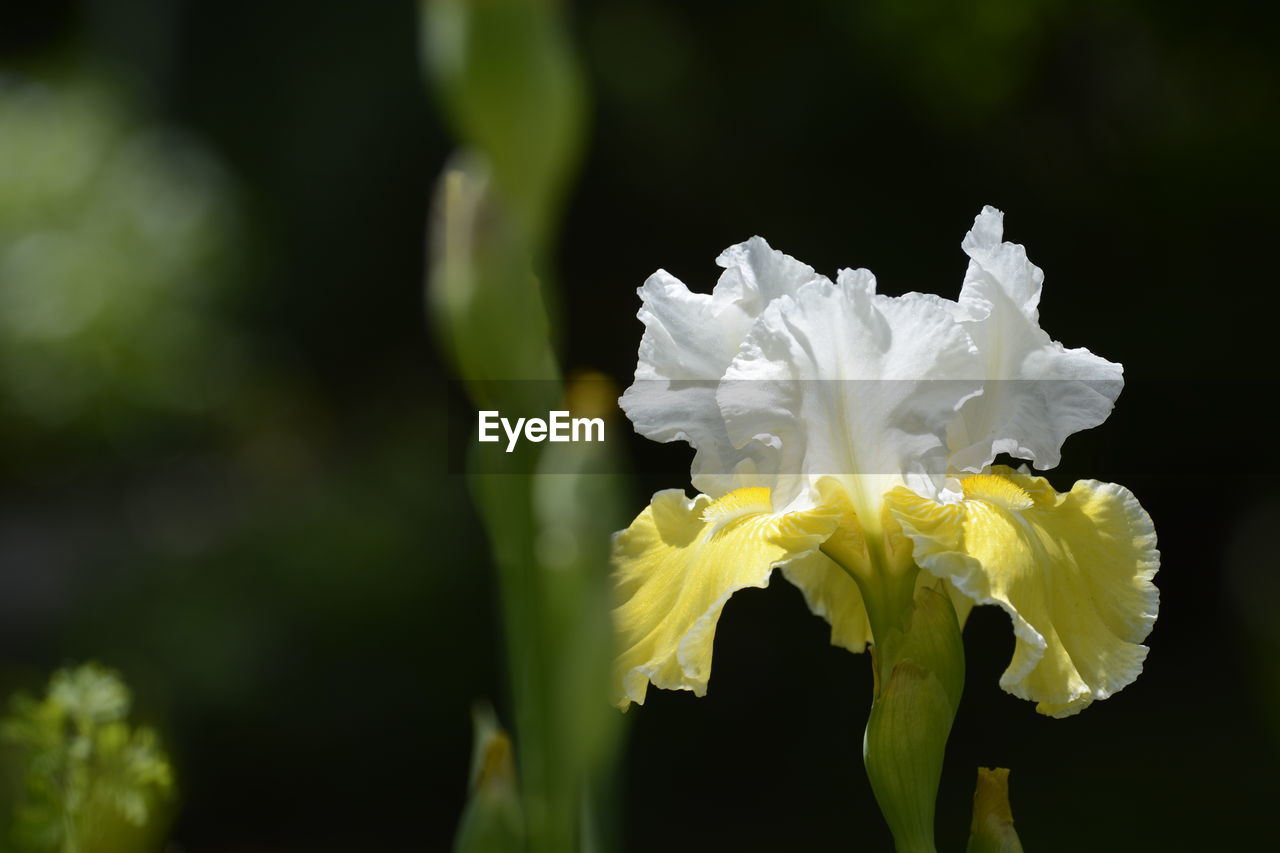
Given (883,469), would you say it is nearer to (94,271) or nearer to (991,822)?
(991,822)

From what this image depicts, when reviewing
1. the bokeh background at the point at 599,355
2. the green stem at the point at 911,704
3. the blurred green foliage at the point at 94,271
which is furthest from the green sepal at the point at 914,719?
the blurred green foliage at the point at 94,271

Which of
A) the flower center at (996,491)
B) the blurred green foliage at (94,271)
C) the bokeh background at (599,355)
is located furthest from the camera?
the bokeh background at (599,355)

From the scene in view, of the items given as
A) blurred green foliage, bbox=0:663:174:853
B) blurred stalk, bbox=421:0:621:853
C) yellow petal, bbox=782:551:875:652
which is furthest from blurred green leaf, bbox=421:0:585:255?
yellow petal, bbox=782:551:875:652

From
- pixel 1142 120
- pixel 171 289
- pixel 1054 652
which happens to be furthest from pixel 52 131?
pixel 1054 652

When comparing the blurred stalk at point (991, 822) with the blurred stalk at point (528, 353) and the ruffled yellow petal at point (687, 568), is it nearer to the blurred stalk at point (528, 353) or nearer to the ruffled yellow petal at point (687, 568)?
the ruffled yellow petal at point (687, 568)

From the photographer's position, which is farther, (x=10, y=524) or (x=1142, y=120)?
(x=10, y=524)

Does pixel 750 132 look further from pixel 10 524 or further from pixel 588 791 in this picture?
pixel 588 791
